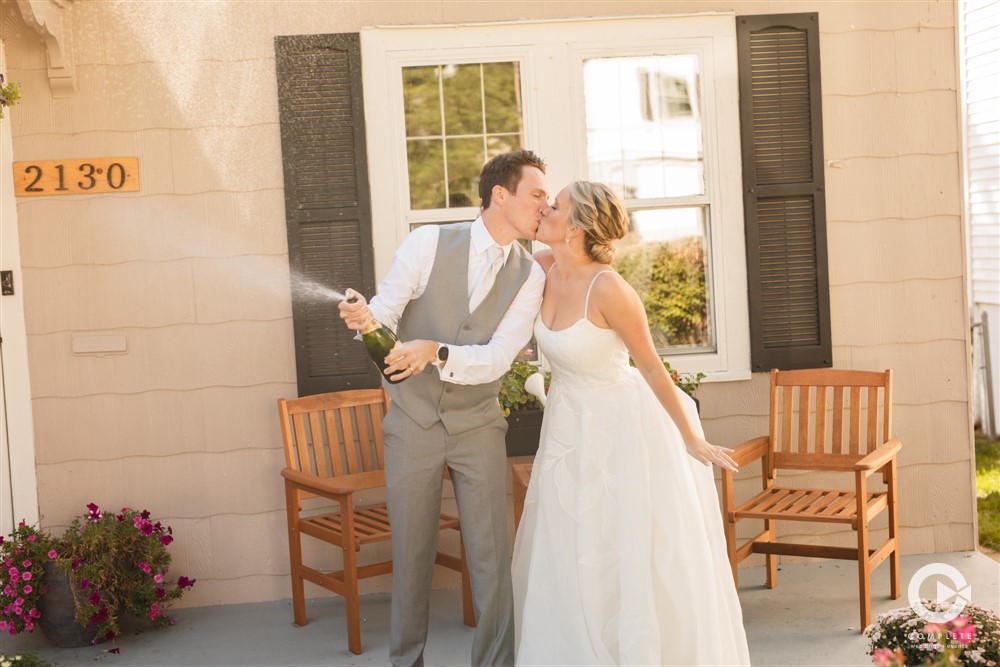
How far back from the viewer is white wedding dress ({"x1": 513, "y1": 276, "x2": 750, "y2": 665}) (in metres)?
3.25

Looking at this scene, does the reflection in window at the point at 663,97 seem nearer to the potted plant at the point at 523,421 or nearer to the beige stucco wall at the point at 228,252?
the beige stucco wall at the point at 228,252

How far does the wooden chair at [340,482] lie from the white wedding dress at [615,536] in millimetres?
1026

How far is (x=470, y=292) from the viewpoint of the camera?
137 inches

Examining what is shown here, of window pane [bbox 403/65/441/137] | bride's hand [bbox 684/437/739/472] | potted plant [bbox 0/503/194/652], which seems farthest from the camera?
window pane [bbox 403/65/441/137]

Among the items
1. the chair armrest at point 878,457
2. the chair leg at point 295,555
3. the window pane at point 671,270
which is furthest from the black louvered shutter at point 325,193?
the chair armrest at point 878,457

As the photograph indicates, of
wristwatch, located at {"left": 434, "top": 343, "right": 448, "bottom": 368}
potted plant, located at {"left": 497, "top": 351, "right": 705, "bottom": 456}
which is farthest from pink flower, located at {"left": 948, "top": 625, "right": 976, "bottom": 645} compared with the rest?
potted plant, located at {"left": 497, "top": 351, "right": 705, "bottom": 456}

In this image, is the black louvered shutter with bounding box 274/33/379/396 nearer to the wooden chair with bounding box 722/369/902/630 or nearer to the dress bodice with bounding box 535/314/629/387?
the dress bodice with bounding box 535/314/629/387

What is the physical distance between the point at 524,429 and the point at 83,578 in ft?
6.32

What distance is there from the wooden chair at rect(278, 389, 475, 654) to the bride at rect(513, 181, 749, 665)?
1.03 meters

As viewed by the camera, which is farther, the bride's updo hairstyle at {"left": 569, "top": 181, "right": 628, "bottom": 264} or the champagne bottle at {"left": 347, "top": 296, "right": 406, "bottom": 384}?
the bride's updo hairstyle at {"left": 569, "top": 181, "right": 628, "bottom": 264}

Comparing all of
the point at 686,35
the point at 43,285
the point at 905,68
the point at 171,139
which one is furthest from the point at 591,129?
the point at 43,285

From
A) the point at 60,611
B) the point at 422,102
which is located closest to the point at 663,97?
the point at 422,102

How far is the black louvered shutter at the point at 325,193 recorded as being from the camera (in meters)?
4.81

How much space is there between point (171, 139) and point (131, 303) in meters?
0.75
